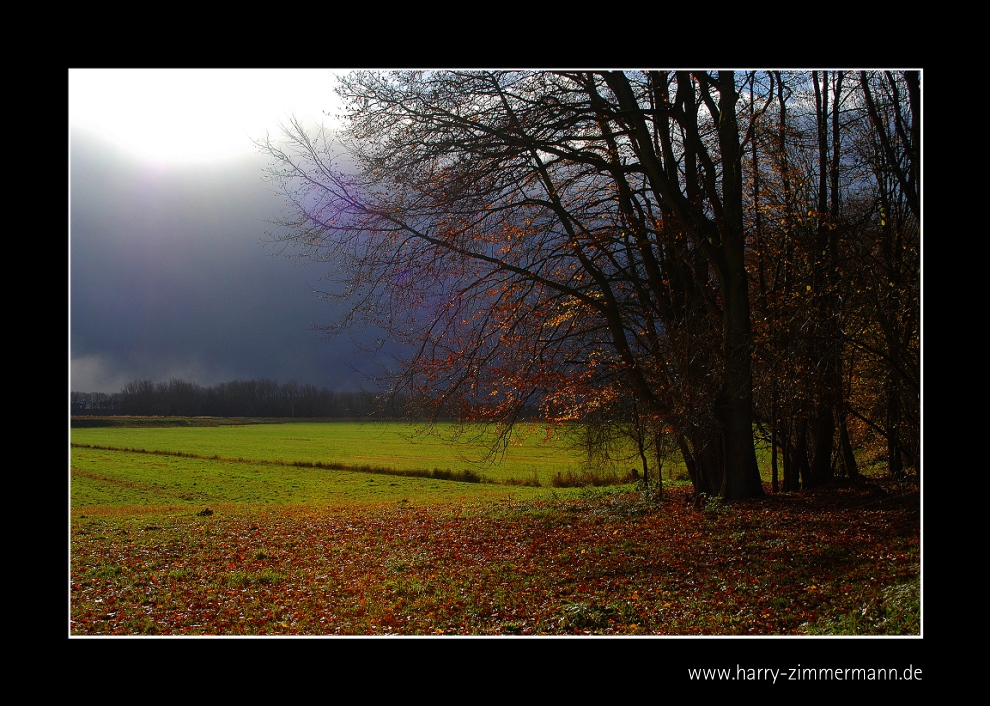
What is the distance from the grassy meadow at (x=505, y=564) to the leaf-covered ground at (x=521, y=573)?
3 centimetres

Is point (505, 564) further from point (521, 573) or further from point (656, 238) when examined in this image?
point (656, 238)

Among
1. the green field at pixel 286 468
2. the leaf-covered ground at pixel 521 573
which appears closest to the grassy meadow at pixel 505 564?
the leaf-covered ground at pixel 521 573

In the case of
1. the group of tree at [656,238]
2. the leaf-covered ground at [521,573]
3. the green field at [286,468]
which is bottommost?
the green field at [286,468]

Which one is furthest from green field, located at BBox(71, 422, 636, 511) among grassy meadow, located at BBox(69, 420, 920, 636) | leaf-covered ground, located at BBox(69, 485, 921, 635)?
leaf-covered ground, located at BBox(69, 485, 921, 635)

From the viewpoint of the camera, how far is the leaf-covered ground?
6059 millimetres

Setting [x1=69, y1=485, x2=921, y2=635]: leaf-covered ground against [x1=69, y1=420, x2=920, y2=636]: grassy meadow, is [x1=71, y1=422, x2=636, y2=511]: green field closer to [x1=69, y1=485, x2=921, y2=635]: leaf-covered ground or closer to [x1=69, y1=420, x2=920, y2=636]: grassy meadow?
[x1=69, y1=420, x2=920, y2=636]: grassy meadow

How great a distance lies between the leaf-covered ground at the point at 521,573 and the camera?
606 cm

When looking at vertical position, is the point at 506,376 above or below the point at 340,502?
above

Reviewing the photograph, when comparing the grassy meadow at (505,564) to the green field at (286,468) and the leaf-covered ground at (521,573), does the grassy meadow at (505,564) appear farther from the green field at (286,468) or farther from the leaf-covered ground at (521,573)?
the green field at (286,468)
